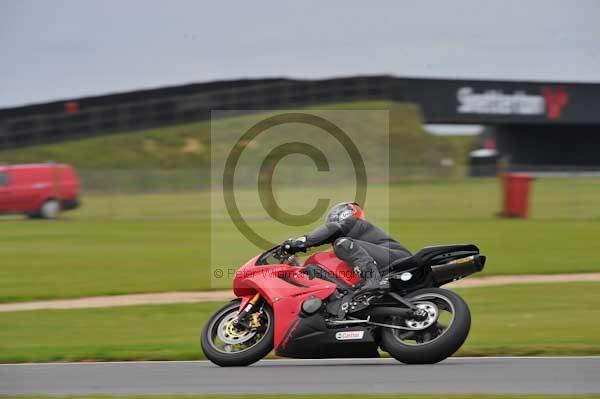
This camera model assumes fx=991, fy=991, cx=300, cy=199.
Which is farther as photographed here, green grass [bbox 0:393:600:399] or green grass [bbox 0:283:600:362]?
green grass [bbox 0:283:600:362]

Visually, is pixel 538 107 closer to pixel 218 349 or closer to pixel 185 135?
pixel 185 135

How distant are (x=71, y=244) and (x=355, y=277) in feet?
54.8

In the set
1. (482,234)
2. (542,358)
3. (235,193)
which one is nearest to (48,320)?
(542,358)

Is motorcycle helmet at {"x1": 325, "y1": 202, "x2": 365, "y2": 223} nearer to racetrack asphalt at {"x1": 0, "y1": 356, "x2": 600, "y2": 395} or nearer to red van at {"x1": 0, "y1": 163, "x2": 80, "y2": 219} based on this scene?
racetrack asphalt at {"x1": 0, "y1": 356, "x2": 600, "y2": 395}

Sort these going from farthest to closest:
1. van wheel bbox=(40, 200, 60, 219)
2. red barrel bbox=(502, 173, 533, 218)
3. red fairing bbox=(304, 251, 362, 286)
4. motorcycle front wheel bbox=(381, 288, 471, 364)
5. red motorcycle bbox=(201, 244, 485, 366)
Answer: van wheel bbox=(40, 200, 60, 219) → red barrel bbox=(502, 173, 533, 218) → red fairing bbox=(304, 251, 362, 286) → red motorcycle bbox=(201, 244, 485, 366) → motorcycle front wheel bbox=(381, 288, 471, 364)

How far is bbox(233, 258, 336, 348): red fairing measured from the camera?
9375mm

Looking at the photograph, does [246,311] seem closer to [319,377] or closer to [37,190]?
[319,377]

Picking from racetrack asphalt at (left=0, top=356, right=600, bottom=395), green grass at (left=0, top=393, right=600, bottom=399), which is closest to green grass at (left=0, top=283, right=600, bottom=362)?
racetrack asphalt at (left=0, top=356, right=600, bottom=395)

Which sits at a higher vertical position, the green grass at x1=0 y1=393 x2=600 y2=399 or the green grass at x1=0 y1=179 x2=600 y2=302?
the green grass at x1=0 y1=393 x2=600 y2=399

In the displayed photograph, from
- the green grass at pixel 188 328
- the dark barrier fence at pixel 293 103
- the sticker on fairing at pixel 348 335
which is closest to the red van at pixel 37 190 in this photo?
the dark barrier fence at pixel 293 103

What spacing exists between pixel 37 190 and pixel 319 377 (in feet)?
80.7

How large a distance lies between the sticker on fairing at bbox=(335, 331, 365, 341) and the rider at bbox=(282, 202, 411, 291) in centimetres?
42

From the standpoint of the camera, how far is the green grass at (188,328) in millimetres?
10734

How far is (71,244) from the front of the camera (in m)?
25.0
